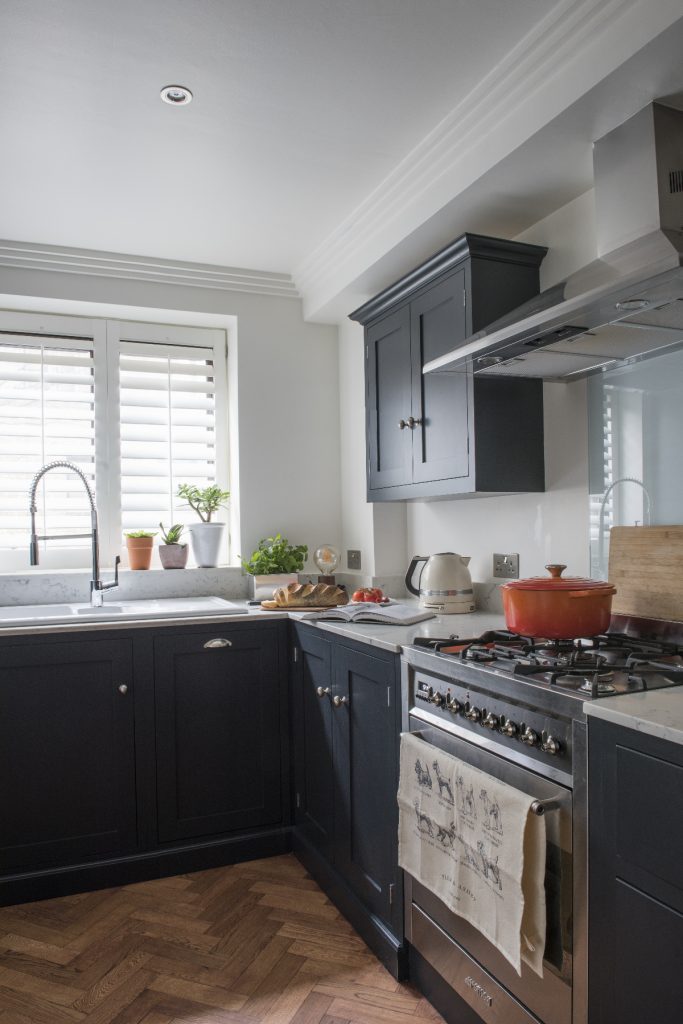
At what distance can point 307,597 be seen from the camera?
3.01 meters

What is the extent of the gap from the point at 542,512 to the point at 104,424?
6.98 feet

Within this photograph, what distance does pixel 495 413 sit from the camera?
238cm

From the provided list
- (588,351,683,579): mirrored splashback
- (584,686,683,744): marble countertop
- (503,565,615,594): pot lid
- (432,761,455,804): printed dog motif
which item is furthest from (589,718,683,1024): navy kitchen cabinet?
(588,351,683,579): mirrored splashback

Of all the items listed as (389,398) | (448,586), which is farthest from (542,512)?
(389,398)

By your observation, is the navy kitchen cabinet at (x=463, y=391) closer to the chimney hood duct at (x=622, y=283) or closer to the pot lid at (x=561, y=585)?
the chimney hood duct at (x=622, y=283)

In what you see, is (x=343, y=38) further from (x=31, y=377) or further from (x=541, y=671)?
(x=31, y=377)

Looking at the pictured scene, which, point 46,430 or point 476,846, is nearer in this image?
point 476,846

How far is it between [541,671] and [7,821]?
1.99 meters

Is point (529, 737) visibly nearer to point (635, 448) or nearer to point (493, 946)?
point (493, 946)

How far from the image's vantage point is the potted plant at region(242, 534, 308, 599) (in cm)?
332

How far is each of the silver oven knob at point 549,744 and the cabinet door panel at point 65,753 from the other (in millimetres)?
1697

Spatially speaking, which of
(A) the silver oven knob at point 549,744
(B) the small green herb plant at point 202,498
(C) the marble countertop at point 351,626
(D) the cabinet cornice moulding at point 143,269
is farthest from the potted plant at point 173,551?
(A) the silver oven knob at point 549,744

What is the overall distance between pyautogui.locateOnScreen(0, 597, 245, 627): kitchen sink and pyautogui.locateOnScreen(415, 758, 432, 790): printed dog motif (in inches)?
48.8

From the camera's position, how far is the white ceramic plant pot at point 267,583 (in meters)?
3.31
